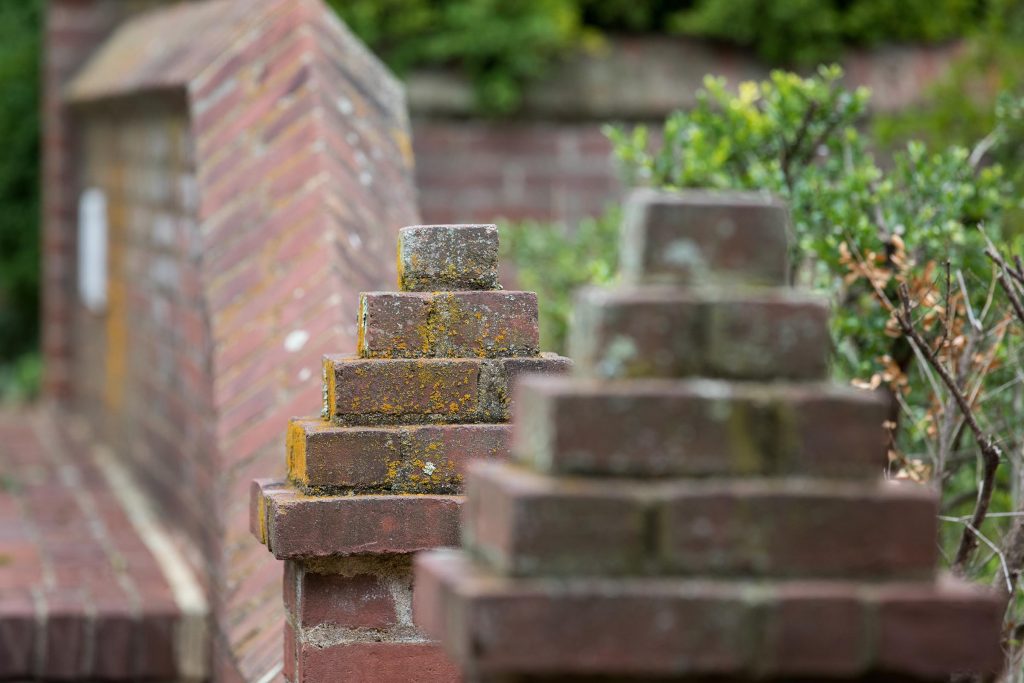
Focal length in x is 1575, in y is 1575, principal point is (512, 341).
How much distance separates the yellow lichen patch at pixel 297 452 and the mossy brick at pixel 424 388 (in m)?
0.06

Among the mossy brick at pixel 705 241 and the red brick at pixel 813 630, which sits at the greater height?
the mossy brick at pixel 705 241

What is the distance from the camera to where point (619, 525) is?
163 cm

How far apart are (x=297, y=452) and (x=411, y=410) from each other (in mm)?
214

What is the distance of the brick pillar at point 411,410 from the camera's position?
2.71 m

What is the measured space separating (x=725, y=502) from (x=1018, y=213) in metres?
3.81

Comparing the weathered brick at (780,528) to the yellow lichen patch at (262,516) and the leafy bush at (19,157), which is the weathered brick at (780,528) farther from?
the leafy bush at (19,157)

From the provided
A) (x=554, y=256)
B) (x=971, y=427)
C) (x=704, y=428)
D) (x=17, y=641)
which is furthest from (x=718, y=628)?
(x=554, y=256)

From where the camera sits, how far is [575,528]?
1.64 metres

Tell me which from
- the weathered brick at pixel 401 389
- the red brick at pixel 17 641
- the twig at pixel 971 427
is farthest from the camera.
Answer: the red brick at pixel 17 641

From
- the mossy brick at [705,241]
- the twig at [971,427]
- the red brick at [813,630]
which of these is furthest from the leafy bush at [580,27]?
the red brick at [813,630]

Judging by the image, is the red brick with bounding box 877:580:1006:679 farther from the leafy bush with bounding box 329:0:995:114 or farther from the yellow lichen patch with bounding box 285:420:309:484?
the leafy bush with bounding box 329:0:995:114

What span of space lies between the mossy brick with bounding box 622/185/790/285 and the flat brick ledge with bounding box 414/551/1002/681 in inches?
13.1

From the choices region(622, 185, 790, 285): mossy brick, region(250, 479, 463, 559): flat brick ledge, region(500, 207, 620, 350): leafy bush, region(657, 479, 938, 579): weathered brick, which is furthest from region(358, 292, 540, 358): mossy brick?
region(500, 207, 620, 350): leafy bush

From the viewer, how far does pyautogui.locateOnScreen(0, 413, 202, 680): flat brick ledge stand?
4.67 meters
